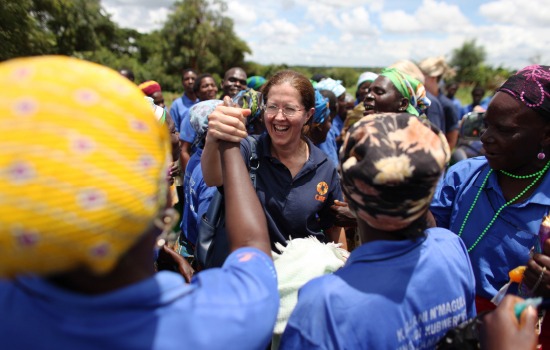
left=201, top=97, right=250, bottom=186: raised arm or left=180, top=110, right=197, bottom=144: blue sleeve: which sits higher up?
left=201, top=97, right=250, bottom=186: raised arm

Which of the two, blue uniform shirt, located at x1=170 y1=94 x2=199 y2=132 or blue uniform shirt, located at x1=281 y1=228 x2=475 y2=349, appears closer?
blue uniform shirt, located at x1=281 y1=228 x2=475 y2=349

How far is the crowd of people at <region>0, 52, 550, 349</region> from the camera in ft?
2.37

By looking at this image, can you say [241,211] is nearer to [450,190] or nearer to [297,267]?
[297,267]

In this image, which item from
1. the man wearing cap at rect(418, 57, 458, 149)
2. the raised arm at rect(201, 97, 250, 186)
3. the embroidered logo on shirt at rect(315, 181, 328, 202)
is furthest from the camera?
the man wearing cap at rect(418, 57, 458, 149)

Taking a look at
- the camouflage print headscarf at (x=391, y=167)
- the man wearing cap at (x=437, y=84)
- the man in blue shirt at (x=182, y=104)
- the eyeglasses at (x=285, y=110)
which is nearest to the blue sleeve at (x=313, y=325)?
the camouflage print headscarf at (x=391, y=167)

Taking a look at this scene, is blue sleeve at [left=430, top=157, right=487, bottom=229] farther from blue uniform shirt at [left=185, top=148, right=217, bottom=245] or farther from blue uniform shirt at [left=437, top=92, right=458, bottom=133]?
blue uniform shirt at [left=437, top=92, right=458, bottom=133]

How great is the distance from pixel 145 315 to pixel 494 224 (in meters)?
1.71

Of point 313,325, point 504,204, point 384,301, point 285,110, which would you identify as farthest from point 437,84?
point 313,325

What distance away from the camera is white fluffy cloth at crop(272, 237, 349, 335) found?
1561mm

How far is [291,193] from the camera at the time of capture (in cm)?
234

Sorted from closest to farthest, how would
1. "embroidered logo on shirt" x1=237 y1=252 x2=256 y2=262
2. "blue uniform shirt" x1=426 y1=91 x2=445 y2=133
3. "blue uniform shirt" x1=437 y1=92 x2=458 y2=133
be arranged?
"embroidered logo on shirt" x1=237 y1=252 x2=256 y2=262 → "blue uniform shirt" x1=426 y1=91 x2=445 y2=133 → "blue uniform shirt" x1=437 y1=92 x2=458 y2=133

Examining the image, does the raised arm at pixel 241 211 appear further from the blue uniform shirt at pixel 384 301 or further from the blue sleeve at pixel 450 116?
the blue sleeve at pixel 450 116

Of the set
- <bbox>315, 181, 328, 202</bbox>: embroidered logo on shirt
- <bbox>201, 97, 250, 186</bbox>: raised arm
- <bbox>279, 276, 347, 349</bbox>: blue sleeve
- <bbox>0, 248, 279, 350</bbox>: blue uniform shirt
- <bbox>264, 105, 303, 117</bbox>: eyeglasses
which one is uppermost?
<bbox>201, 97, 250, 186</bbox>: raised arm

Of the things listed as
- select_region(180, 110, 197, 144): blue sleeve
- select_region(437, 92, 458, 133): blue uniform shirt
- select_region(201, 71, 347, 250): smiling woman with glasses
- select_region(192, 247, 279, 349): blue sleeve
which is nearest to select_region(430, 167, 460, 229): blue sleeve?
select_region(201, 71, 347, 250): smiling woman with glasses
